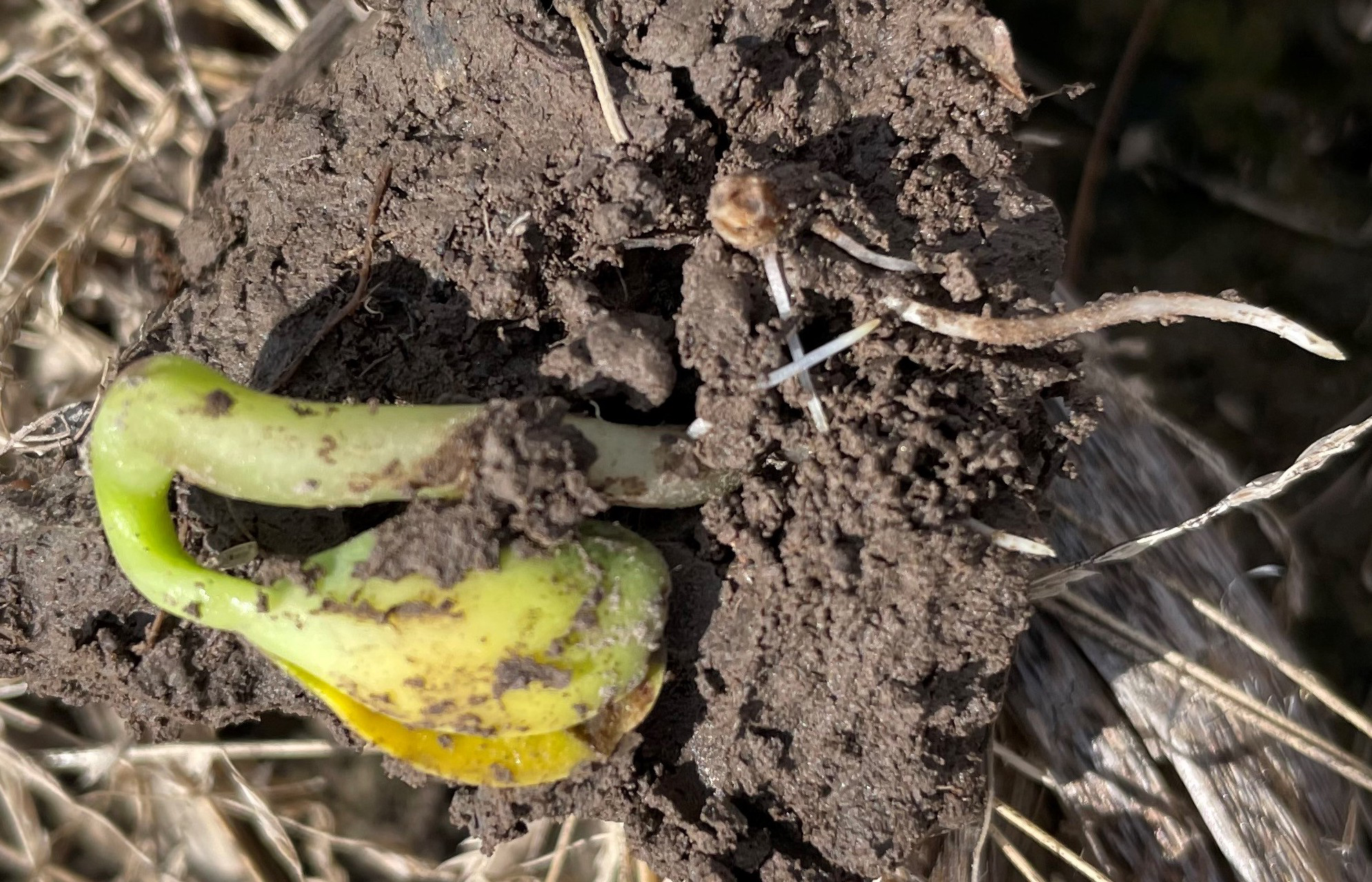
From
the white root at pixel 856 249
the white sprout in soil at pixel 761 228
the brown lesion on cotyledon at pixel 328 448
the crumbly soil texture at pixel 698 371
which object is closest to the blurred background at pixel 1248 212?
the crumbly soil texture at pixel 698 371

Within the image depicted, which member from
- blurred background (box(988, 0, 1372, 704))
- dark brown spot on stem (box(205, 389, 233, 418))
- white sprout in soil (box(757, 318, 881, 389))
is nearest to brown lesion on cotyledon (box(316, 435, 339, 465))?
dark brown spot on stem (box(205, 389, 233, 418))

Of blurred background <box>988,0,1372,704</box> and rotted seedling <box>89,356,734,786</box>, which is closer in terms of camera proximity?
rotted seedling <box>89,356,734,786</box>

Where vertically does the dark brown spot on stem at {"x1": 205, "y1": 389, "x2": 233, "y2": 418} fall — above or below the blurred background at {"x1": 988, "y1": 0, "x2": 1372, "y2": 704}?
above

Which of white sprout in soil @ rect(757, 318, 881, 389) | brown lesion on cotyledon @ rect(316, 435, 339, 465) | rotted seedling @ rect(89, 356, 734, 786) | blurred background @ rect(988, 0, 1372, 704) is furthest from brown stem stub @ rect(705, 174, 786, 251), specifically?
blurred background @ rect(988, 0, 1372, 704)

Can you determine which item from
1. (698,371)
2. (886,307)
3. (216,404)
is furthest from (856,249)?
(216,404)

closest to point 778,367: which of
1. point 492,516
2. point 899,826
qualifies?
point 492,516

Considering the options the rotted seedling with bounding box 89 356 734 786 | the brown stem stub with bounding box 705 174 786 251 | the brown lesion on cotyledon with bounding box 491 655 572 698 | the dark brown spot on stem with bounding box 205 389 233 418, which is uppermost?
the dark brown spot on stem with bounding box 205 389 233 418

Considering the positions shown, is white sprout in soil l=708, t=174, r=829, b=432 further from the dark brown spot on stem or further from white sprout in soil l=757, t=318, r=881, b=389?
the dark brown spot on stem

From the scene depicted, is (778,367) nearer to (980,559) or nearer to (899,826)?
(980,559)
